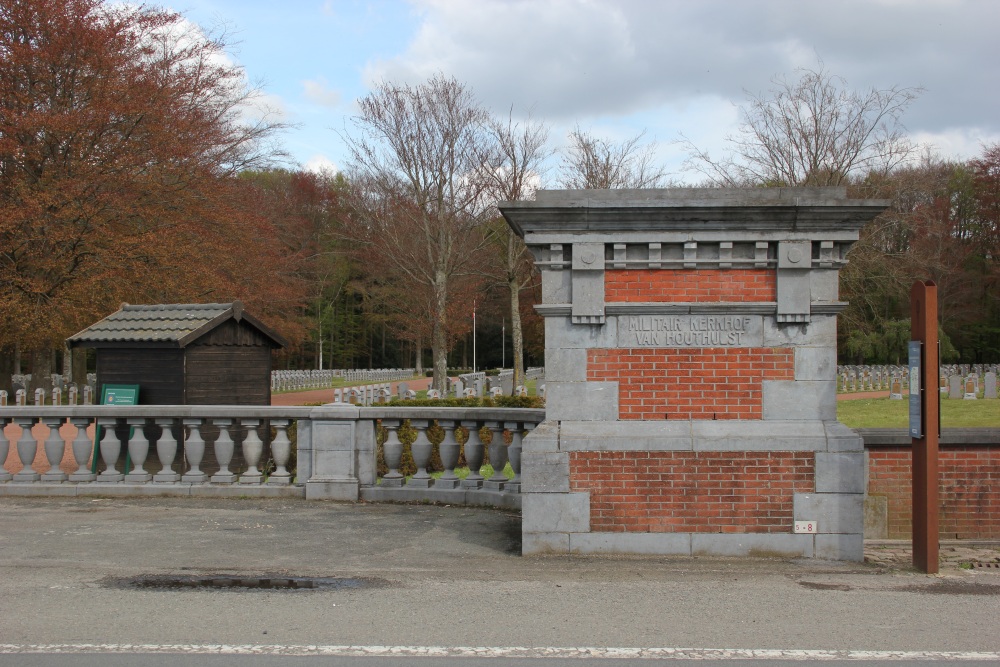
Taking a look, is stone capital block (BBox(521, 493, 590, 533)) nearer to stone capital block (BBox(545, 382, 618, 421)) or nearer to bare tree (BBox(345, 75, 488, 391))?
stone capital block (BBox(545, 382, 618, 421))

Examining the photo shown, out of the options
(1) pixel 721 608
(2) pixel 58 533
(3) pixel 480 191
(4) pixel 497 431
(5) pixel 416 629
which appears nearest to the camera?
(5) pixel 416 629

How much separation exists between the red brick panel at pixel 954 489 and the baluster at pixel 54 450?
861 cm

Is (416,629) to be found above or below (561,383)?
below

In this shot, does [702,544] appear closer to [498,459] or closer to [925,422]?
[925,422]

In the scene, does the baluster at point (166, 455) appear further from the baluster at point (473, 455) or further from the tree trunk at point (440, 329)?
the tree trunk at point (440, 329)

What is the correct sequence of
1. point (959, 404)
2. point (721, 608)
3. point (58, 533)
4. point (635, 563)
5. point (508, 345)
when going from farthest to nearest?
point (508, 345)
point (959, 404)
point (58, 533)
point (635, 563)
point (721, 608)

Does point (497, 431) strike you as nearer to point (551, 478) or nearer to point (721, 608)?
point (551, 478)

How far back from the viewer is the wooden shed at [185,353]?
1152 centimetres

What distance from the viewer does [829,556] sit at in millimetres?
7059

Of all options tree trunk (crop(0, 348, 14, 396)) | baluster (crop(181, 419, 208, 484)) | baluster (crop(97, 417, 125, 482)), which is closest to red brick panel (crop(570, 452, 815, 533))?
baluster (crop(181, 419, 208, 484))

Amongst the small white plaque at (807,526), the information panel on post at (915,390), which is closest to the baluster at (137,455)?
the small white plaque at (807,526)

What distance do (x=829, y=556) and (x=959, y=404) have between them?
22.5 meters

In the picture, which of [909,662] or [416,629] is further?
[416,629]

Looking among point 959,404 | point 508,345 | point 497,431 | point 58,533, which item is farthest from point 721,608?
point 508,345
